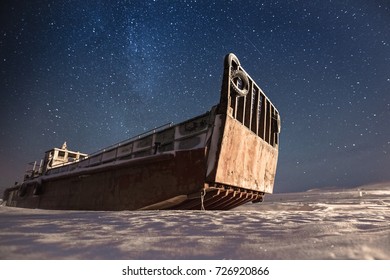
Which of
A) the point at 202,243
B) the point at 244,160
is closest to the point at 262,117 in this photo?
the point at 244,160

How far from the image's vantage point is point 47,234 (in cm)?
207

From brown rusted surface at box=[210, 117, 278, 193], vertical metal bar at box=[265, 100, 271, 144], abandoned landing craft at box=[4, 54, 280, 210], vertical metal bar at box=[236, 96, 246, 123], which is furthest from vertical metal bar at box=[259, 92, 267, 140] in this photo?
vertical metal bar at box=[236, 96, 246, 123]

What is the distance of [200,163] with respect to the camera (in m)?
5.21

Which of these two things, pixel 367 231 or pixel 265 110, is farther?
pixel 265 110

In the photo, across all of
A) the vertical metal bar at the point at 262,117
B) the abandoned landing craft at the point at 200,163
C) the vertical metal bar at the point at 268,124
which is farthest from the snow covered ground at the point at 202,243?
the vertical metal bar at the point at 268,124

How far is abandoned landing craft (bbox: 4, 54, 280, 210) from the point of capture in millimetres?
5297

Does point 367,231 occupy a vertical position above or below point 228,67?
below

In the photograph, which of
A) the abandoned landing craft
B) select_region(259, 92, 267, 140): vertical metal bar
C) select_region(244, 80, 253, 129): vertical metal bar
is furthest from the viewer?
select_region(259, 92, 267, 140): vertical metal bar

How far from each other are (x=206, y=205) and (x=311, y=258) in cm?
468

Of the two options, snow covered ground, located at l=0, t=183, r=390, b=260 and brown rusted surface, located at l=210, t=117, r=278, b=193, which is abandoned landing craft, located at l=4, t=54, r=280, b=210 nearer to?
brown rusted surface, located at l=210, t=117, r=278, b=193
